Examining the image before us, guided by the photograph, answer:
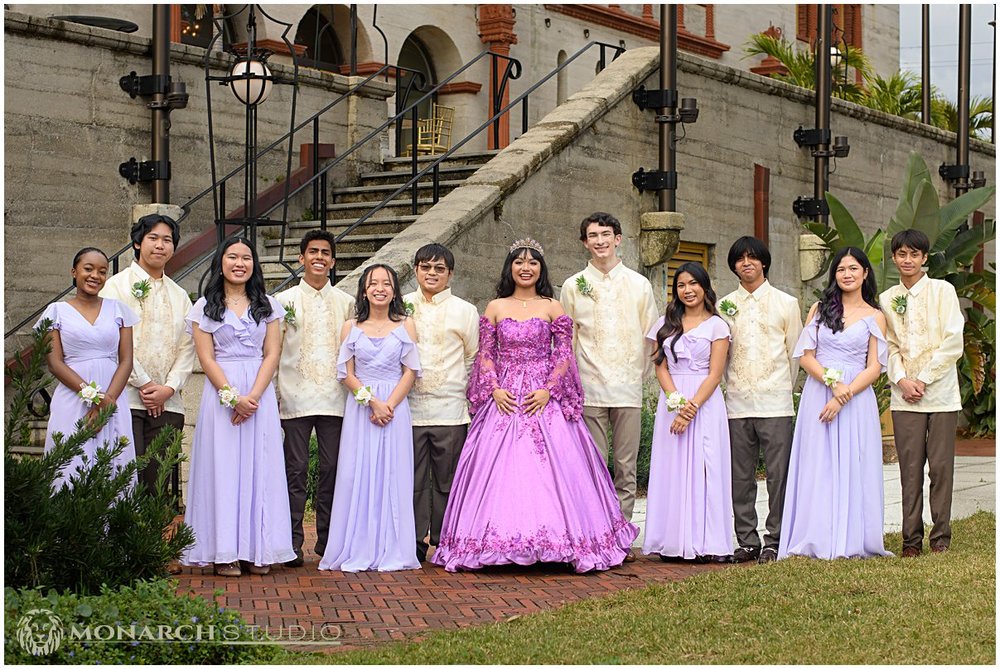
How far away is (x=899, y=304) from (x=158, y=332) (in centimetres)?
452

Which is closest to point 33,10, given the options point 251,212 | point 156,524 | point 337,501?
point 251,212

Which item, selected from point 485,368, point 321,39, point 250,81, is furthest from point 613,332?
point 321,39

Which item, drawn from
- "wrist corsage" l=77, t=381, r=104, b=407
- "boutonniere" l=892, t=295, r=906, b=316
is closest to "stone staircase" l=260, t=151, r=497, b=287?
"wrist corsage" l=77, t=381, r=104, b=407

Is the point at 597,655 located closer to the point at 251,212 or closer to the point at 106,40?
the point at 251,212

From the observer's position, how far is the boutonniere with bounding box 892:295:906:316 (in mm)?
8398

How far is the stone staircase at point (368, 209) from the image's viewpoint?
13.3 m

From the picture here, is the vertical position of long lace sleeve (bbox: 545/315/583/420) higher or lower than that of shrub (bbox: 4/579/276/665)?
higher

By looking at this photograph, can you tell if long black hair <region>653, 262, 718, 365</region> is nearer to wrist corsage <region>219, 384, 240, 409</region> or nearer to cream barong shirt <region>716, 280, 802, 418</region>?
Answer: cream barong shirt <region>716, 280, 802, 418</region>

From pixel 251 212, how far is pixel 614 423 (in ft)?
16.1

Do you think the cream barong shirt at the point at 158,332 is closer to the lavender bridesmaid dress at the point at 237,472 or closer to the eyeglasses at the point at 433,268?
the lavender bridesmaid dress at the point at 237,472

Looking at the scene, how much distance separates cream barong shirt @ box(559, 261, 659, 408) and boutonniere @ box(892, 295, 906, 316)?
1.53 m

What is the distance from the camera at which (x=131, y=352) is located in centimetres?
789

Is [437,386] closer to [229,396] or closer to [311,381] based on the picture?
[311,381]

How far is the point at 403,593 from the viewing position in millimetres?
7410
